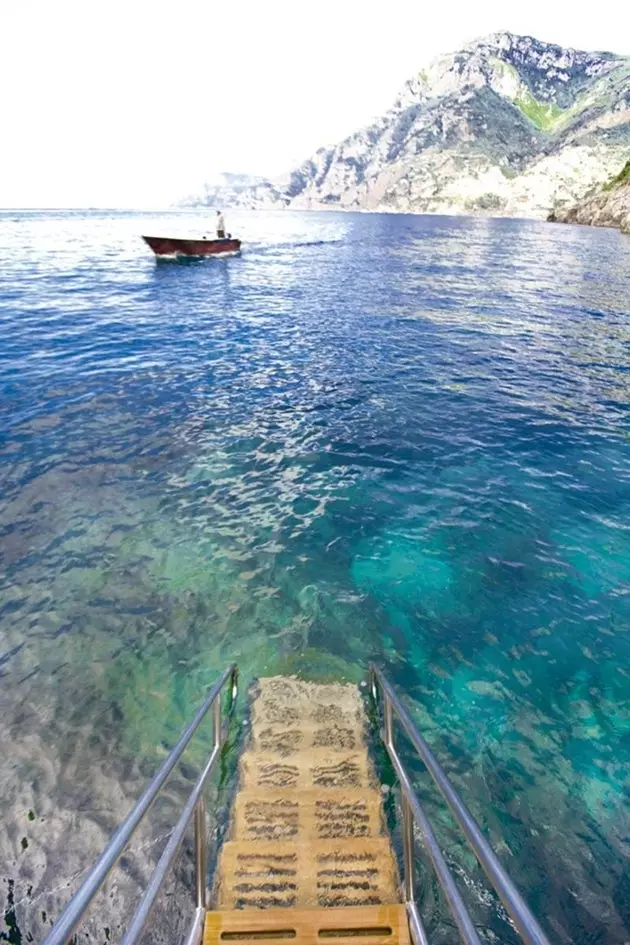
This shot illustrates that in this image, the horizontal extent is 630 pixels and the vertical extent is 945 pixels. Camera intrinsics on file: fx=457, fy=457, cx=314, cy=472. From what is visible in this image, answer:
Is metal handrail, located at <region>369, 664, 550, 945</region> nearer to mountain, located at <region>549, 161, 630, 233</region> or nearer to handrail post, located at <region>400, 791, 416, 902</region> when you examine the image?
handrail post, located at <region>400, 791, 416, 902</region>

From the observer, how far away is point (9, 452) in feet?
39.8

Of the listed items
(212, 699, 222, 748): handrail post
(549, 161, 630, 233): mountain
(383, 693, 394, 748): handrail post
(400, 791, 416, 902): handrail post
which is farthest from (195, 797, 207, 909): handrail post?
(549, 161, 630, 233): mountain

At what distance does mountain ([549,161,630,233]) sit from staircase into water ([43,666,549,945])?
398ft

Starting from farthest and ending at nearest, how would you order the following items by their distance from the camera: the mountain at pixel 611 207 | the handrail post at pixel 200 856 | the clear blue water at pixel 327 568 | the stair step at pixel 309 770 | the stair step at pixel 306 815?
1. the mountain at pixel 611 207
2. the clear blue water at pixel 327 568
3. the stair step at pixel 309 770
4. the stair step at pixel 306 815
5. the handrail post at pixel 200 856

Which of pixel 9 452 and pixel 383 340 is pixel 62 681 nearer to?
pixel 9 452

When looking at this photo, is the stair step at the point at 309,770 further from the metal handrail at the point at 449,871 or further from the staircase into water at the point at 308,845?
the metal handrail at the point at 449,871

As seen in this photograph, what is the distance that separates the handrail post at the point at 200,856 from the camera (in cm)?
364

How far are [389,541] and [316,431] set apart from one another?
5259 mm

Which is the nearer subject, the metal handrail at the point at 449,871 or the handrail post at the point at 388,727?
the metal handrail at the point at 449,871

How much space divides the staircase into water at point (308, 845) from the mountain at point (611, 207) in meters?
121

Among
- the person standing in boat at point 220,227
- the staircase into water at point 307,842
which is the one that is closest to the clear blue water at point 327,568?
the staircase into water at point 307,842

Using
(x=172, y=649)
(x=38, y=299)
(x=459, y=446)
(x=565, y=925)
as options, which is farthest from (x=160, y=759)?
(x=38, y=299)

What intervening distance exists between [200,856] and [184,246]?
47.0 m

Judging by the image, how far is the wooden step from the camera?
336cm
